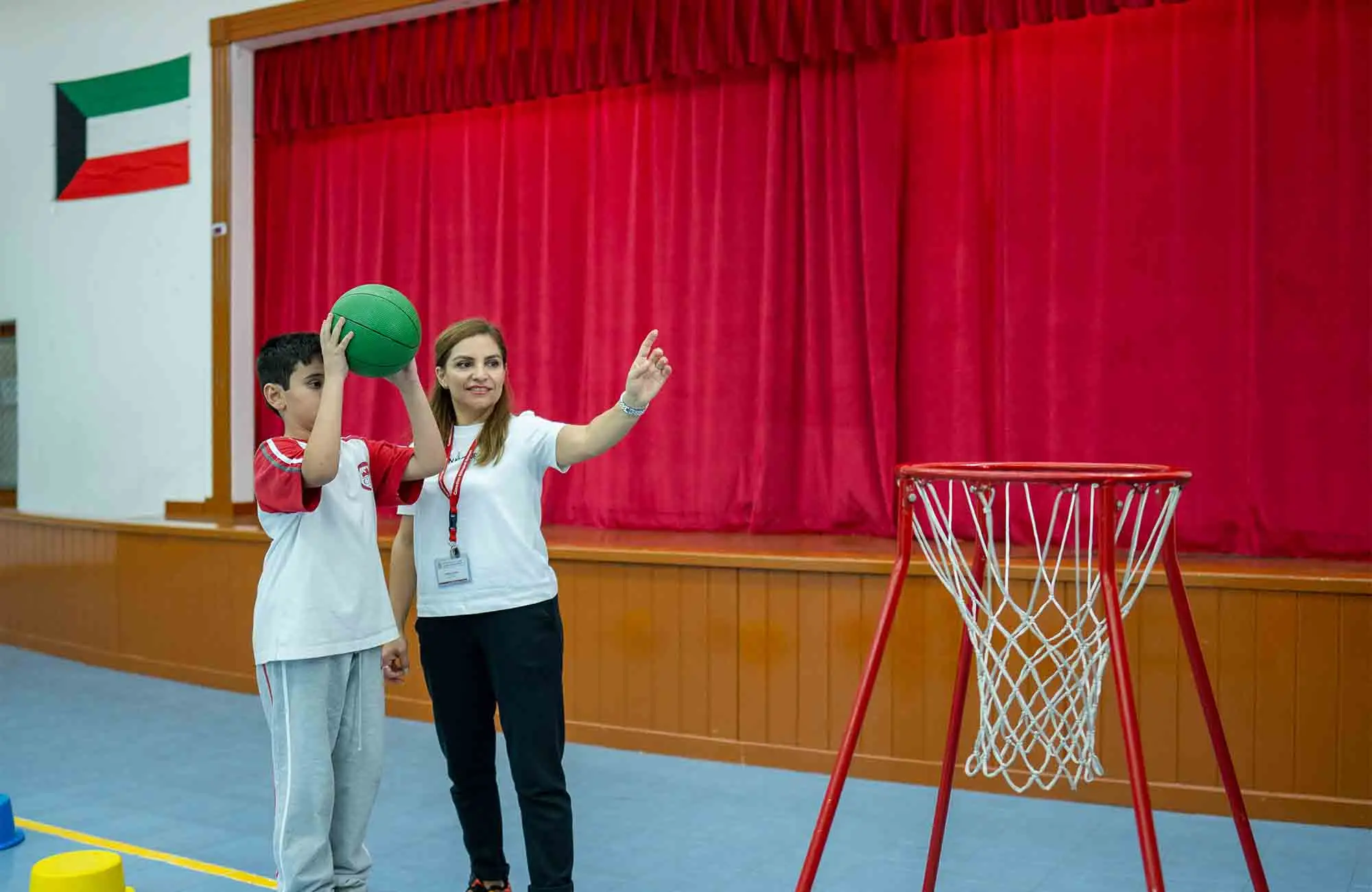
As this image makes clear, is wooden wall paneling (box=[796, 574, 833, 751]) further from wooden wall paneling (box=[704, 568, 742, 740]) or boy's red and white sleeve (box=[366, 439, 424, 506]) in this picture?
boy's red and white sleeve (box=[366, 439, 424, 506])

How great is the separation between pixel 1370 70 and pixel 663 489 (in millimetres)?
2872

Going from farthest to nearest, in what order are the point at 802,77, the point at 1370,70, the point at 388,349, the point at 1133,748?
the point at 802,77
the point at 1370,70
the point at 388,349
the point at 1133,748

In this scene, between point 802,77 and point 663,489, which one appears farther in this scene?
point 663,489

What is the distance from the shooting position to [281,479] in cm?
217

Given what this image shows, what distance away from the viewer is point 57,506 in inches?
253

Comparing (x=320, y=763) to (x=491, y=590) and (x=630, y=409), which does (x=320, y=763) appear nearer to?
(x=491, y=590)

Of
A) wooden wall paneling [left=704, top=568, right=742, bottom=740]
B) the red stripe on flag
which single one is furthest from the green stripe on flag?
wooden wall paneling [left=704, top=568, right=742, bottom=740]

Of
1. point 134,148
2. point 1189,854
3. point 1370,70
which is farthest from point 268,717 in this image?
point 134,148

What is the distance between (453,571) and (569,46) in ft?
10.7

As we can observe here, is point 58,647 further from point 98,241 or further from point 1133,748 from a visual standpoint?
point 1133,748

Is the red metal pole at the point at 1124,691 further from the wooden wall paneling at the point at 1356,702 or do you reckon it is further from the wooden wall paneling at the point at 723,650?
the wooden wall paneling at the point at 723,650

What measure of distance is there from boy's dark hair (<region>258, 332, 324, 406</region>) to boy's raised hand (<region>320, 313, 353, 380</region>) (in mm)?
97

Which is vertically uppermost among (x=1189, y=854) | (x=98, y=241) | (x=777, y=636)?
(x=98, y=241)

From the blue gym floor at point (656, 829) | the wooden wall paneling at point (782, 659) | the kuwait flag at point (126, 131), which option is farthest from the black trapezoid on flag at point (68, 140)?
the wooden wall paneling at point (782, 659)
